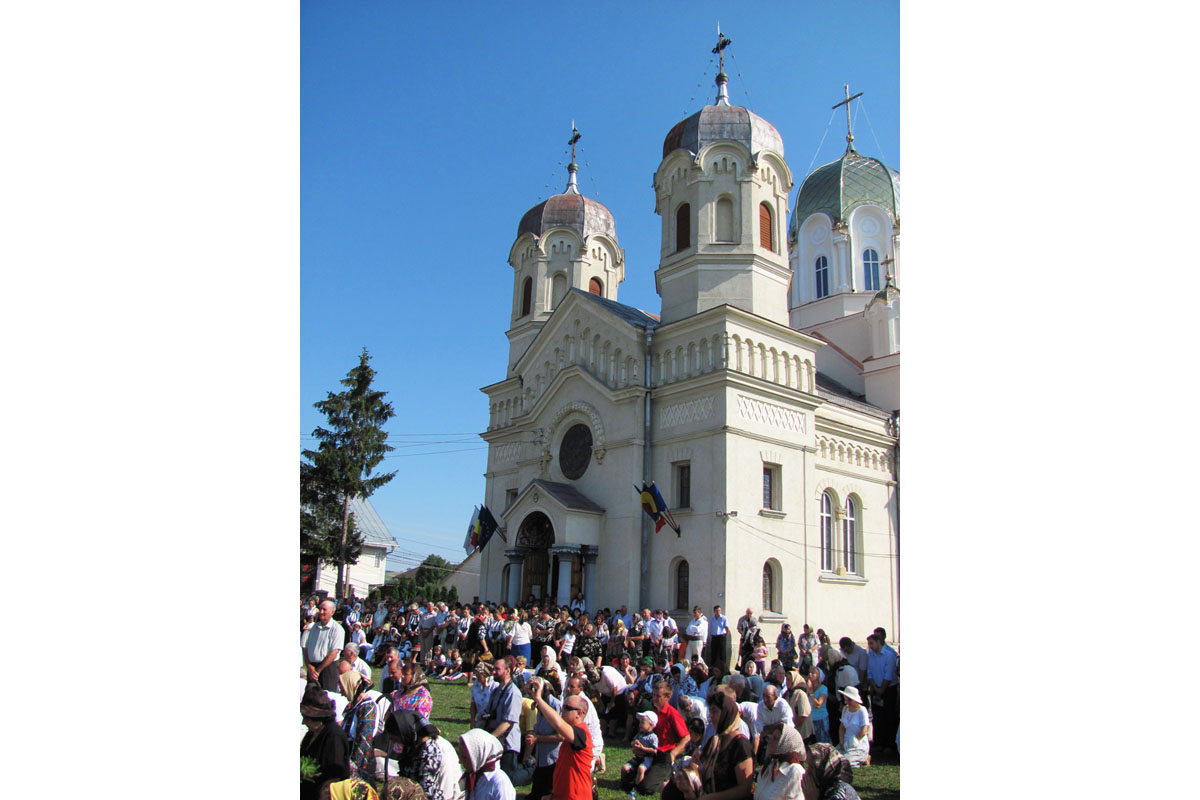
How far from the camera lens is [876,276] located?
30.7 m

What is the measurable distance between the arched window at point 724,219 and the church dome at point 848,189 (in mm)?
12820

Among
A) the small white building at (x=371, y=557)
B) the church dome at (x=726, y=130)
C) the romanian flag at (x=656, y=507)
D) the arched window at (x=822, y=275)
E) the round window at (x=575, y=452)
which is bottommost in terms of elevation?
the small white building at (x=371, y=557)

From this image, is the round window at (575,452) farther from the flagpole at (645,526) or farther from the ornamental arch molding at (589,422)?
the flagpole at (645,526)

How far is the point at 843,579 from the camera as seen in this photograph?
20.0 metres

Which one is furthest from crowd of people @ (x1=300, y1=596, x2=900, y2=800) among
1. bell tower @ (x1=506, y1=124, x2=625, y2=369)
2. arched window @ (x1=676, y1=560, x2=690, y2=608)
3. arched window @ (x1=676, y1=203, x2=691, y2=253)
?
bell tower @ (x1=506, y1=124, x2=625, y2=369)

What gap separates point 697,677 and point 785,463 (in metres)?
9.27

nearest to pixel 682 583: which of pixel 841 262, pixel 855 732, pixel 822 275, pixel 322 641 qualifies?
pixel 855 732

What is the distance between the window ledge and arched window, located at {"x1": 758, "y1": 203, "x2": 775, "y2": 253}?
8.07 m

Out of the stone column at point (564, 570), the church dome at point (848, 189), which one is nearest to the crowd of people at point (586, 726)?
the stone column at point (564, 570)

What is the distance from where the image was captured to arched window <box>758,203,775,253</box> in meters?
19.9

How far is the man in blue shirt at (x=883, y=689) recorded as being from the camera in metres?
9.24
